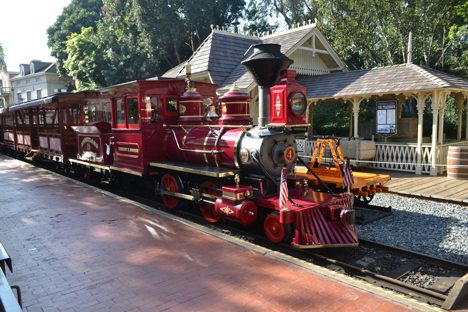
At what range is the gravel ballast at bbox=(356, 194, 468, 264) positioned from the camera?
5.45m

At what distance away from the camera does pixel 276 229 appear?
17.8 ft

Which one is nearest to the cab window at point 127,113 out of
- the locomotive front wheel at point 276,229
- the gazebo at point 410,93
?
the locomotive front wheel at point 276,229

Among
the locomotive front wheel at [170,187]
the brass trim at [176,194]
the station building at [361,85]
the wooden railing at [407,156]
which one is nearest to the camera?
the brass trim at [176,194]

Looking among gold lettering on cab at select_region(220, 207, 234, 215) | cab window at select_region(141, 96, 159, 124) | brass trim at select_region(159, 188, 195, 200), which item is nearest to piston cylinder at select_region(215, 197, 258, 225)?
gold lettering on cab at select_region(220, 207, 234, 215)

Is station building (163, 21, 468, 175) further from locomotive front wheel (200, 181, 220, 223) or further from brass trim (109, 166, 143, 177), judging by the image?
locomotive front wheel (200, 181, 220, 223)

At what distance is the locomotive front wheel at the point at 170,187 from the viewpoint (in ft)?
24.3

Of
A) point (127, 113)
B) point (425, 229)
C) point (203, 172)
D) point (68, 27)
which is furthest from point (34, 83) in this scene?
point (425, 229)

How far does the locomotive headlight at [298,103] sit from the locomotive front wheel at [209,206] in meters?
2.19

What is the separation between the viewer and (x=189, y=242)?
554 centimetres

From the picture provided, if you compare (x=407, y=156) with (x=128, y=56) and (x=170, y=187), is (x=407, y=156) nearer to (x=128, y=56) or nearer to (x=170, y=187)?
(x=170, y=187)

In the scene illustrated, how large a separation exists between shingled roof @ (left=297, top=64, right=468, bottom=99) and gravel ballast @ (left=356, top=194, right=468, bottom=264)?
13.6 ft

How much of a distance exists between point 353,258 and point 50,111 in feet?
44.0

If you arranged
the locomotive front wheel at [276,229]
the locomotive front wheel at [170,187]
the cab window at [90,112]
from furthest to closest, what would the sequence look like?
the cab window at [90,112]
the locomotive front wheel at [170,187]
the locomotive front wheel at [276,229]

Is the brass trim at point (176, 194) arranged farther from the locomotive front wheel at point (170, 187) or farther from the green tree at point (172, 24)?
the green tree at point (172, 24)
